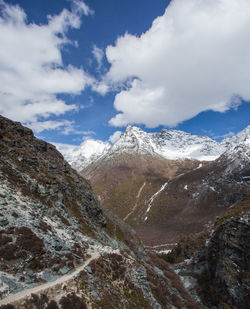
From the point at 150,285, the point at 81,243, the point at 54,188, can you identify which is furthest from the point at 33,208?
the point at 150,285

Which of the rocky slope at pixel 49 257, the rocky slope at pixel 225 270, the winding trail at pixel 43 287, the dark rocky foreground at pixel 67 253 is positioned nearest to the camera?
the winding trail at pixel 43 287

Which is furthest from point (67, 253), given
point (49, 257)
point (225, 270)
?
point (225, 270)

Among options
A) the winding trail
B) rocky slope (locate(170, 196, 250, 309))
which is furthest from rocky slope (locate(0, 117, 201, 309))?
rocky slope (locate(170, 196, 250, 309))

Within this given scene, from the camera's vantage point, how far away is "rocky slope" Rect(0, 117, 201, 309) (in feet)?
65.8

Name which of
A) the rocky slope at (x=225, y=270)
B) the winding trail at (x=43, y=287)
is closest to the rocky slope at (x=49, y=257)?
→ the winding trail at (x=43, y=287)

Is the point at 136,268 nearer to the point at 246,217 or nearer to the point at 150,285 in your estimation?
the point at 150,285

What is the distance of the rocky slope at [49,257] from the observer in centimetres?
2005

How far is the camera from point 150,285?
3400cm

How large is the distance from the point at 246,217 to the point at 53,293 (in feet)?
191

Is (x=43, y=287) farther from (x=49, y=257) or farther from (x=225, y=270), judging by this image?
(x=225, y=270)

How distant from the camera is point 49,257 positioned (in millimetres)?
24719

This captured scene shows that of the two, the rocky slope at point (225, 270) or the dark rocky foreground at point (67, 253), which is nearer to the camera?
the dark rocky foreground at point (67, 253)

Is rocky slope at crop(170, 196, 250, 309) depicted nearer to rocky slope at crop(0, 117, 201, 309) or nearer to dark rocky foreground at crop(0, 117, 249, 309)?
dark rocky foreground at crop(0, 117, 249, 309)

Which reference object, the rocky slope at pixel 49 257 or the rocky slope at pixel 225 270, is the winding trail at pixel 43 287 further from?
the rocky slope at pixel 225 270
